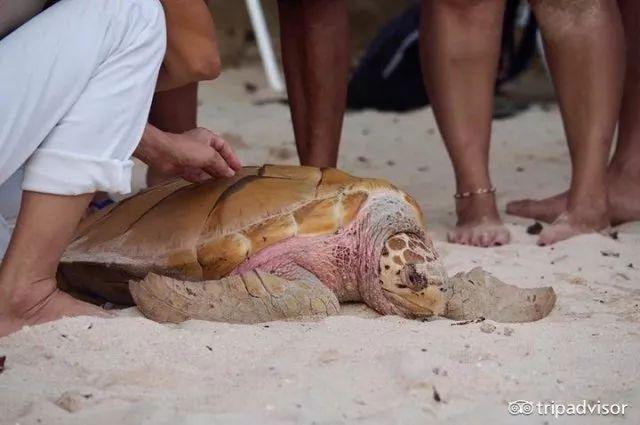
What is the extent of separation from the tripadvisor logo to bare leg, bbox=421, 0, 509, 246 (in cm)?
113

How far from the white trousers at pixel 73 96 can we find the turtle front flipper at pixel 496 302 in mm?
700

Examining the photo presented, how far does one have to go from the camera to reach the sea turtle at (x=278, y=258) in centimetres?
216

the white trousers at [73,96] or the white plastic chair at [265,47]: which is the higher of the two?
the white trousers at [73,96]

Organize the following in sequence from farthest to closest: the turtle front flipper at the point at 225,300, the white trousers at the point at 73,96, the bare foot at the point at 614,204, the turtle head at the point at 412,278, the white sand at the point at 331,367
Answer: the bare foot at the point at 614,204
the turtle head at the point at 412,278
the turtle front flipper at the point at 225,300
the white trousers at the point at 73,96
the white sand at the point at 331,367

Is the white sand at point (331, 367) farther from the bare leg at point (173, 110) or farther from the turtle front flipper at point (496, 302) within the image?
the bare leg at point (173, 110)

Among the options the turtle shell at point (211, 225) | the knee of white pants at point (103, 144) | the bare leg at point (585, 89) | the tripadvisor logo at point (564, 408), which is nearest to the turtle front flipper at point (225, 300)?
the turtle shell at point (211, 225)

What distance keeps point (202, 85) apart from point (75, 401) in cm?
405

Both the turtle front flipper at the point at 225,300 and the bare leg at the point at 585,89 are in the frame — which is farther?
the bare leg at the point at 585,89

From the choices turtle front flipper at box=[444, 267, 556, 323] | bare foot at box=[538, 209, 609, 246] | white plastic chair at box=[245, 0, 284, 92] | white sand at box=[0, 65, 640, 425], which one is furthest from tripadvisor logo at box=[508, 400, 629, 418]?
white plastic chair at box=[245, 0, 284, 92]

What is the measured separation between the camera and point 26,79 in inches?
76.9

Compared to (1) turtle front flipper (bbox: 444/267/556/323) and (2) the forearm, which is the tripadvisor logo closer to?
(1) turtle front flipper (bbox: 444/267/556/323)

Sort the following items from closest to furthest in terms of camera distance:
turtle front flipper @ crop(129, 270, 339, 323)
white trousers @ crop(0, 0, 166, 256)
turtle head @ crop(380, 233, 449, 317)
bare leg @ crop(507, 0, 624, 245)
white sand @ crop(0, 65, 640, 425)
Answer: white sand @ crop(0, 65, 640, 425) < white trousers @ crop(0, 0, 166, 256) < turtle front flipper @ crop(129, 270, 339, 323) < turtle head @ crop(380, 233, 449, 317) < bare leg @ crop(507, 0, 624, 245)

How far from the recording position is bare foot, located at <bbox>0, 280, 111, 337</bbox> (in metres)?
2.03

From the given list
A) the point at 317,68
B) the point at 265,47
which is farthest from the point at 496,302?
the point at 265,47
